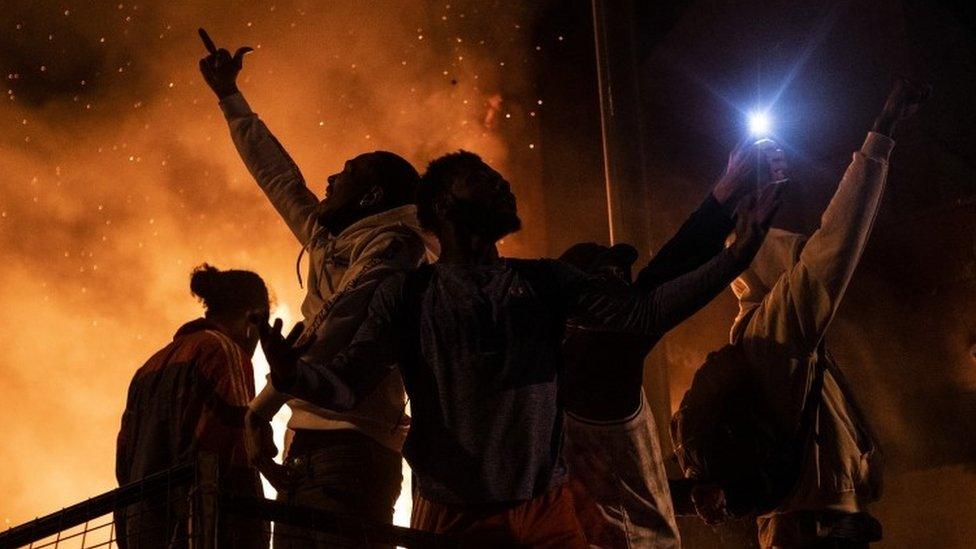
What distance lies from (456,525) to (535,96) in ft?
24.8

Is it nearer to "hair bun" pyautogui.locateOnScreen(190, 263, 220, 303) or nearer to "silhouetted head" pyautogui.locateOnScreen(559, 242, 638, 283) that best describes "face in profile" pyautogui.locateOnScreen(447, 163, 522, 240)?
"silhouetted head" pyautogui.locateOnScreen(559, 242, 638, 283)

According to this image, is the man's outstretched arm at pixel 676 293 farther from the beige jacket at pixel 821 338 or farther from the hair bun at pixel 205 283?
the hair bun at pixel 205 283

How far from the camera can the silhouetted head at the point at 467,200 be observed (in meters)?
3.45

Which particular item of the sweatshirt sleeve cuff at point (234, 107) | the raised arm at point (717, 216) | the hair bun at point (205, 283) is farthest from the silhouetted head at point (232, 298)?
the raised arm at point (717, 216)

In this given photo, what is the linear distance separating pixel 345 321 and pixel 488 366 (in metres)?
0.52

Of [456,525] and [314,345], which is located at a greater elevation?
[314,345]

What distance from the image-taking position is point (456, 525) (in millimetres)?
3014

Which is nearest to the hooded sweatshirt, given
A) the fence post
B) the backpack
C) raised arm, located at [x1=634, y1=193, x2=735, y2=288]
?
the fence post

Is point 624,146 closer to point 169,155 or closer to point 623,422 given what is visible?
point 623,422

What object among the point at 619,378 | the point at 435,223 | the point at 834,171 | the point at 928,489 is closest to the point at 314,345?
the point at 435,223

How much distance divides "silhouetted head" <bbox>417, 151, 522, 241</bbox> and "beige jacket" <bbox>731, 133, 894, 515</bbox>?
1.20 m

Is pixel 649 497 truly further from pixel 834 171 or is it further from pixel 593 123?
pixel 593 123

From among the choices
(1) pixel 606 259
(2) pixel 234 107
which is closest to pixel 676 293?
(1) pixel 606 259

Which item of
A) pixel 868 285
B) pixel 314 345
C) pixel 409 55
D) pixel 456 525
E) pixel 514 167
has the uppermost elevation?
pixel 409 55
